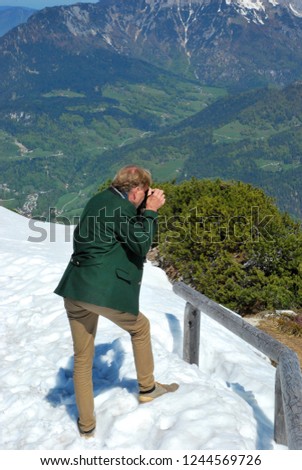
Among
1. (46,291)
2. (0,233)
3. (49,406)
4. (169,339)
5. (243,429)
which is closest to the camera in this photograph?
(243,429)

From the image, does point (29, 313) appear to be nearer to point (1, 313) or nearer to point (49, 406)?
point (1, 313)

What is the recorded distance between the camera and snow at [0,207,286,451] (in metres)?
5.36

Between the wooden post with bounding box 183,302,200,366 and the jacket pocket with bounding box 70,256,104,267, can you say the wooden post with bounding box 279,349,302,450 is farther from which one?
the wooden post with bounding box 183,302,200,366

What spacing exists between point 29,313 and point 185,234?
839 centimetres

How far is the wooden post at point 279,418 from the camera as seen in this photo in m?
5.12

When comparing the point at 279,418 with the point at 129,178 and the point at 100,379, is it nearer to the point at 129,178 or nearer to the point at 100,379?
the point at 100,379

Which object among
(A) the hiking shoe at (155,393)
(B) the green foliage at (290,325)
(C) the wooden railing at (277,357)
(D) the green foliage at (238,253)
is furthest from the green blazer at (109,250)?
(D) the green foliage at (238,253)

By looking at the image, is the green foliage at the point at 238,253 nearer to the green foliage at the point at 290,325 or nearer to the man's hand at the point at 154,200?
the green foliage at the point at 290,325

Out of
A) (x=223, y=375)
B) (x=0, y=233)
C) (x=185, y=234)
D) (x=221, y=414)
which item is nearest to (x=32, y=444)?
(x=221, y=414)

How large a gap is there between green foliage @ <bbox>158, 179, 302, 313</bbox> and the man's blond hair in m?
10.8

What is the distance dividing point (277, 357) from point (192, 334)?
7.22ft

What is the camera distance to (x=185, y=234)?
17.2 meters

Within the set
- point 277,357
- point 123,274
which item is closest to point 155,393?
point 277,357

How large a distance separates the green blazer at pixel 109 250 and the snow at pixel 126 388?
1.42m
